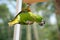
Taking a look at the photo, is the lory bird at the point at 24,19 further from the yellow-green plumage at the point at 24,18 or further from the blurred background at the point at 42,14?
the blurred background at the point at 42,14

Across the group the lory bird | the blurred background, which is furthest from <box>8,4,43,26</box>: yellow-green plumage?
the blurred background

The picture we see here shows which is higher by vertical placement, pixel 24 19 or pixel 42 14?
pixel 42 14

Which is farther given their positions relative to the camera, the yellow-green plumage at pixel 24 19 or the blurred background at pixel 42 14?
the blurred background at pixel 42 14

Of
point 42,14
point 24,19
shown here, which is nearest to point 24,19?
point 24,19

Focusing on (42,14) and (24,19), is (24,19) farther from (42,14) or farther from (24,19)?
(42,14)

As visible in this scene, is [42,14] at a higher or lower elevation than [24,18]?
higher

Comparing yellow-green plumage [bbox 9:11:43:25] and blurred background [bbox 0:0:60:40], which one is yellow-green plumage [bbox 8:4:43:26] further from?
blurred background [bbox 0:0:60:40]

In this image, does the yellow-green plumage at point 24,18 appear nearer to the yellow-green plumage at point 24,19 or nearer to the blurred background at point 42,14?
the yellow-green plumage at point 24,19

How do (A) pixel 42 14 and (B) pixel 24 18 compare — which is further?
(A) pixel 42 14

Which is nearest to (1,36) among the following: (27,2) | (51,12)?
(51,12)

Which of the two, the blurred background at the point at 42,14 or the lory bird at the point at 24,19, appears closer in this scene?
the lory bird at the point at 24,19

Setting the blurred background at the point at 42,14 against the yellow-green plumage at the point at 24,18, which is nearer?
the yellow-green plumage at the point at 24,18

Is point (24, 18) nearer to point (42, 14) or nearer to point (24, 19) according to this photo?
point (24, 19)

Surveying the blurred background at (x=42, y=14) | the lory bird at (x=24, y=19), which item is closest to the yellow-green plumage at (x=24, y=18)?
the lory bird at (x=24, y=19)
